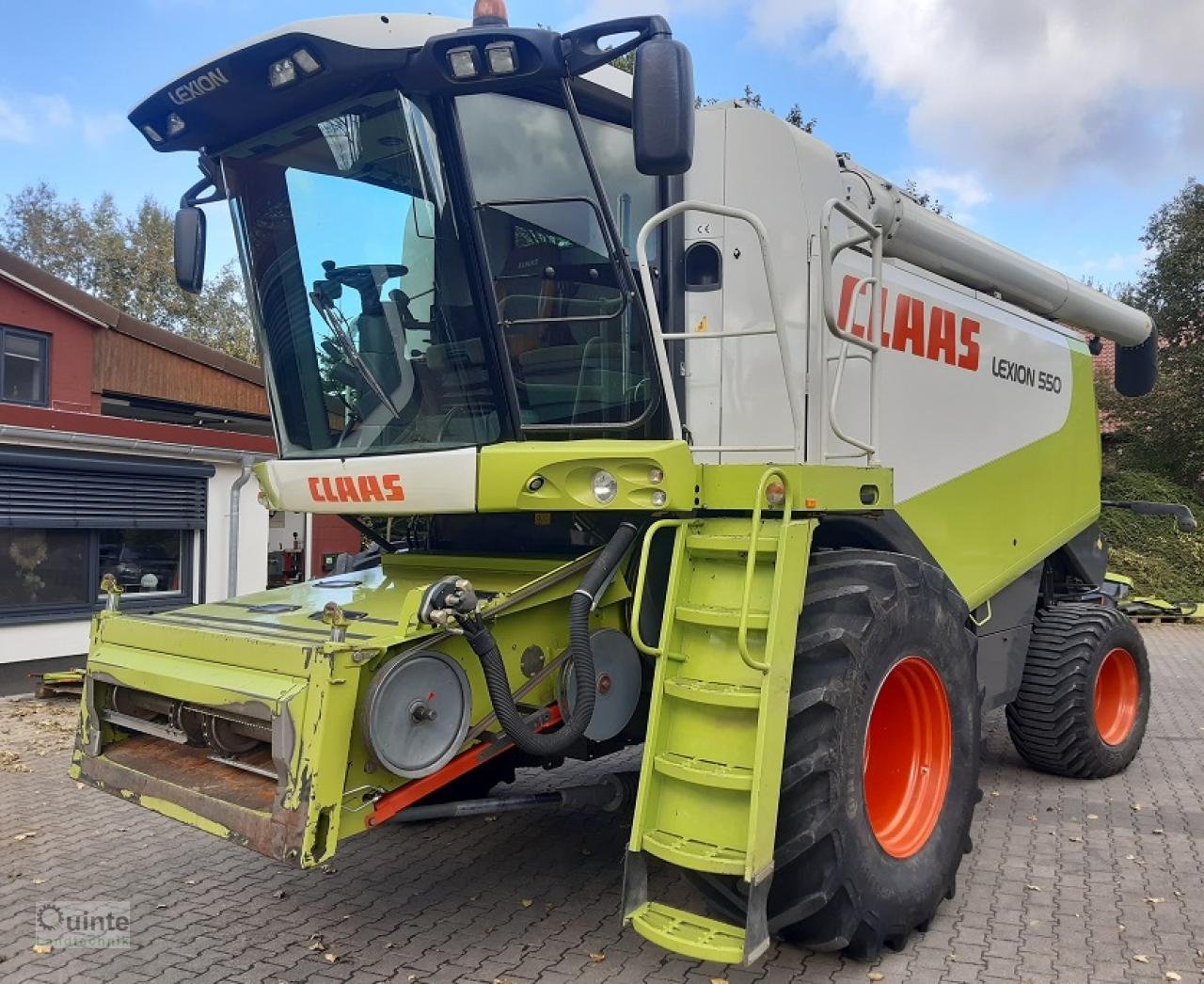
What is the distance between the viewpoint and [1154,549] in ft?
55.4

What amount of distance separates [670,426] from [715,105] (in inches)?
54.1

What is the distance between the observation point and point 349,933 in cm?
349

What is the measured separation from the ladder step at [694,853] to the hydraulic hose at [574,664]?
391mm

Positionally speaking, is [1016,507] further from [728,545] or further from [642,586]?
[642,586]

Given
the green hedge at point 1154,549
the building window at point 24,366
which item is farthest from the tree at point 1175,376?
the building window at point 24,366

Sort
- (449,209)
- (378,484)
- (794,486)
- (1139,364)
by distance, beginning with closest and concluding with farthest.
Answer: (794,486) < (449,209) < (378,484) < (1139,364)

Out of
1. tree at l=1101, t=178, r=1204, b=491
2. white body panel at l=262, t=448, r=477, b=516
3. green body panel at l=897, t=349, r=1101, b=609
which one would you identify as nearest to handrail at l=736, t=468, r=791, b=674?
white body panel at l=262, t=448, r=477, b=516

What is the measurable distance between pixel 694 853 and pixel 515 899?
4.31 ft

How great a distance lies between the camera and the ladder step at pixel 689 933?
8.77ft

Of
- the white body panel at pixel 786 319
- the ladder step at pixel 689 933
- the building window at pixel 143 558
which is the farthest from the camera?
the building window at pixel 143 558

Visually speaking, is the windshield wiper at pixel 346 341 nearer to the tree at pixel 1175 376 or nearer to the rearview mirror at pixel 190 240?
the rearview mirror at pixel 190 240

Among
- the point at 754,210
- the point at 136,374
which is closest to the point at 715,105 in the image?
the point at 754,210

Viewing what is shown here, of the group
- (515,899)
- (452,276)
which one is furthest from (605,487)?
(515,899)

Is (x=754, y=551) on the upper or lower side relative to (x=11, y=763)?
upper
